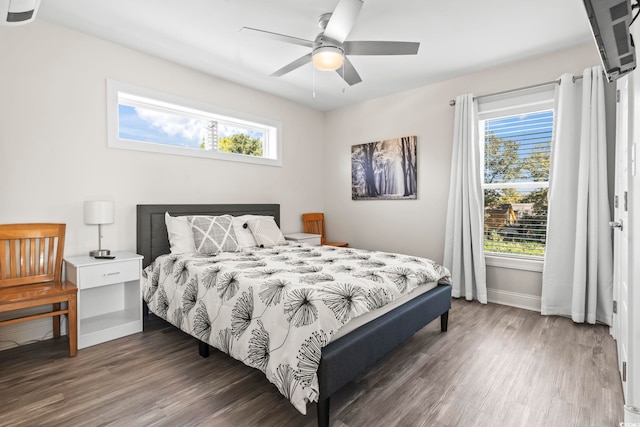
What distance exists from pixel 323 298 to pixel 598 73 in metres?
3.22

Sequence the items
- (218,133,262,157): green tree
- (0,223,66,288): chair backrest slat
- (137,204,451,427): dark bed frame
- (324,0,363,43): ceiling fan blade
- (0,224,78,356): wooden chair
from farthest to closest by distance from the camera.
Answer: (218,133,262,157): green tree < (0,223,66,288): chair backrest slat < (0,224,78,356): wooden chair < (324,0,363,43): ceiling fan blade < (137,204,451,427): dark bed frame

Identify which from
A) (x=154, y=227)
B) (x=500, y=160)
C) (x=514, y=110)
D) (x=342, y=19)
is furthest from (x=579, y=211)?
(x=154, y=227)

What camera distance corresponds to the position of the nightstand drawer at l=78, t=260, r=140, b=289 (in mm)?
2516

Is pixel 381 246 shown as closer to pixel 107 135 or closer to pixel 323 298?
pixel 323 298

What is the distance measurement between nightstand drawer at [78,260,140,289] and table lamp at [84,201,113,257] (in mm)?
231

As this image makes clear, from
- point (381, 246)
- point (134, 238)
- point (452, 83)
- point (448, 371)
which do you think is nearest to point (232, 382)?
point (448, 371)

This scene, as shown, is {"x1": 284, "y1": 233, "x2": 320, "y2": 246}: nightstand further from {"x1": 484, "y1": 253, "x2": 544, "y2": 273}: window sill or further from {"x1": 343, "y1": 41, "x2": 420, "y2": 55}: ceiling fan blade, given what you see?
{"x1": 343, "y1": 41, "x2": 420, "y2": 55}: ceiling fan blade

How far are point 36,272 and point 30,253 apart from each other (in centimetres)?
16

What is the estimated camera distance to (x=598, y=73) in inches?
114

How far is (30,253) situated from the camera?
2.60m

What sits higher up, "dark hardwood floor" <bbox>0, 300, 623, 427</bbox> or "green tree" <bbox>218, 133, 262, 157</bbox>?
"green tree" <bbox>218, 133, 262, 157</bbox>

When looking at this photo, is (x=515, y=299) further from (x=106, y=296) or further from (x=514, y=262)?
(x=106, y=296)

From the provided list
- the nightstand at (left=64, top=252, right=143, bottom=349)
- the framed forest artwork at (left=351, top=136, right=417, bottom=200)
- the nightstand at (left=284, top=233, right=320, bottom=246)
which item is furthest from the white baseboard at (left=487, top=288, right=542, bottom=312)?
the nightstand at (left=64, top=252, right=143, bottom=349)

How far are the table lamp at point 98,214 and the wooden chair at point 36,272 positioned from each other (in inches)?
8.4
